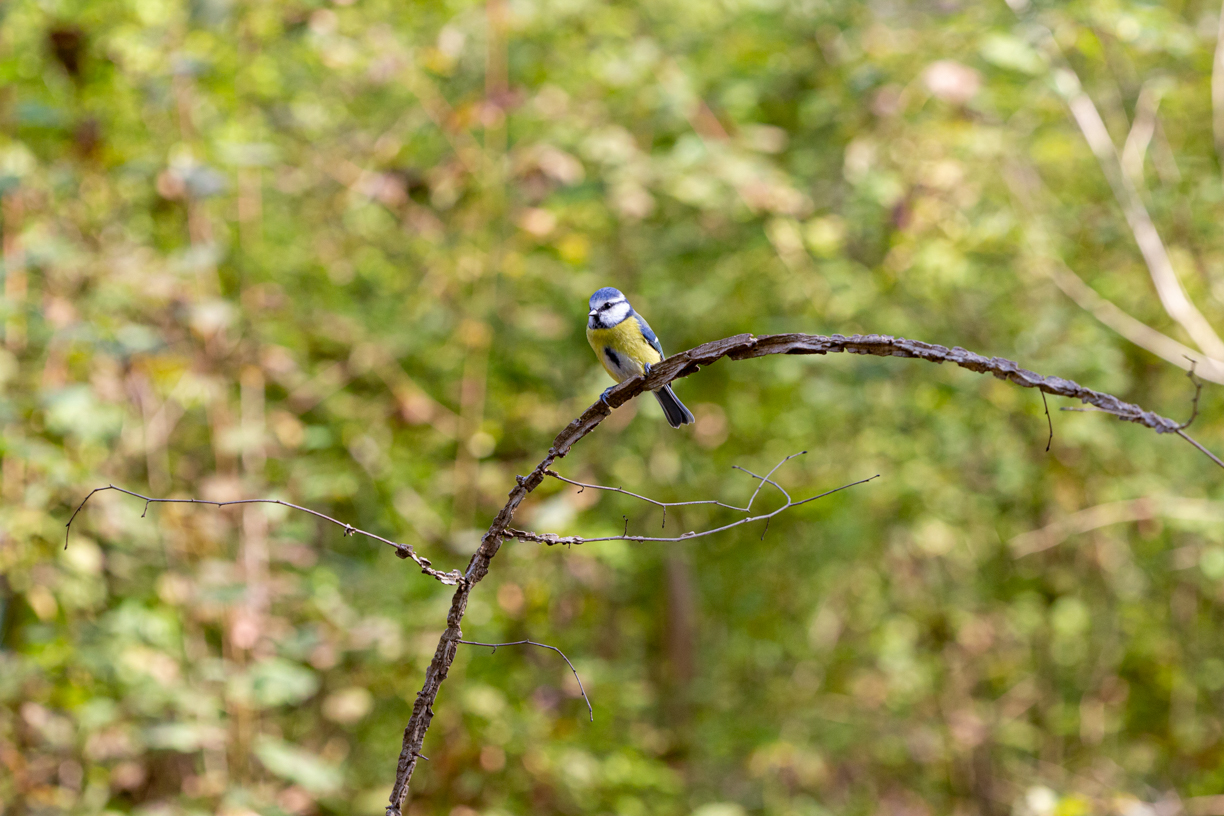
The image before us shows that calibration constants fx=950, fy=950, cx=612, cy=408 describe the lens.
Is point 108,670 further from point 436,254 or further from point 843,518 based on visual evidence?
point 843,518

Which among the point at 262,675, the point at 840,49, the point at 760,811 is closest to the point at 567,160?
the point at 840,49

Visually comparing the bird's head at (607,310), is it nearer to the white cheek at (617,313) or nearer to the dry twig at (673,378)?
the white cheek at (617,313)

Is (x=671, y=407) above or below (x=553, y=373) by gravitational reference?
above

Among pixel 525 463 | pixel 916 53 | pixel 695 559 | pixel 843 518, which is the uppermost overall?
pixel 916 53

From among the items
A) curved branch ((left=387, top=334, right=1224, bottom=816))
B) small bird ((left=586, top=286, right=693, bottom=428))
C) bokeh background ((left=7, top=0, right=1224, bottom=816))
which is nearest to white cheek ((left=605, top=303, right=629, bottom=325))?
small bird ((left=586, top=286, right=693, bottom=428))

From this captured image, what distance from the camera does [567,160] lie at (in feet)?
12.9

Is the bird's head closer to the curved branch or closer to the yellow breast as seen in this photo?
the yellow breast

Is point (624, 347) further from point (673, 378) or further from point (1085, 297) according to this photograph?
point (1085, 297)

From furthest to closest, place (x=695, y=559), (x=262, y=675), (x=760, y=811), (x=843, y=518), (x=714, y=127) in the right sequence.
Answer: (x=760, y=811), (x=695, y=559), (x=843, y=518), (x=714, y=127), (x=262, y=675)

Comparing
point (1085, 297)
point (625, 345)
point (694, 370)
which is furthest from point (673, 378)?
point (1085, 297)

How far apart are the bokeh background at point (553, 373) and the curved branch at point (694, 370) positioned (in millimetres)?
1617

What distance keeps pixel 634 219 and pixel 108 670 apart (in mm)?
2960

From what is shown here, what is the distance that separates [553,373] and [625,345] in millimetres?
2072

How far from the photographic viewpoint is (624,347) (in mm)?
2387
